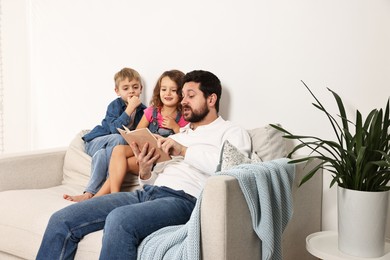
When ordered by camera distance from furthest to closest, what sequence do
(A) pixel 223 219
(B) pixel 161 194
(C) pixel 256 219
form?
(B) pixel 161 194, (C) pixel 256 219, (A) pixel 223 219

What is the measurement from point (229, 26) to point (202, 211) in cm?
132

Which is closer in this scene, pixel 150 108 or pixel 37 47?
pixel 150 108

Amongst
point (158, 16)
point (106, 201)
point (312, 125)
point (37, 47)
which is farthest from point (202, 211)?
point (37, 47)

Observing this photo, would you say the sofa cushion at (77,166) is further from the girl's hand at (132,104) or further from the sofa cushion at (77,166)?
the girl's hand at (132,104)

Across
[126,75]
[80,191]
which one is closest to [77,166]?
[80,191]

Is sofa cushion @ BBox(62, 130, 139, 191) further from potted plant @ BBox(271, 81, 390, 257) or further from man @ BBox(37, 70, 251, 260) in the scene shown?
potted plant @ BBox(271, 81, 390, 257)

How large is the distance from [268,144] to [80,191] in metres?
1.14

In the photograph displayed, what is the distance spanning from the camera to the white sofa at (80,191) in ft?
6.23

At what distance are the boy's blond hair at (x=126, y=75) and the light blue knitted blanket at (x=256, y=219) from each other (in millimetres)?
1306

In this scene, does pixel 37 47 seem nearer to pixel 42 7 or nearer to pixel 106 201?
pixel 42 7

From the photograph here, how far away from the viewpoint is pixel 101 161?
2.93m

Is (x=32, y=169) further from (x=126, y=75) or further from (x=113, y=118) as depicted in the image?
(x=126, y=75)

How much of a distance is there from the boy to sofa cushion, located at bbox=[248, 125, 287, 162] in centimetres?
85

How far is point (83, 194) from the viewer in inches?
113
